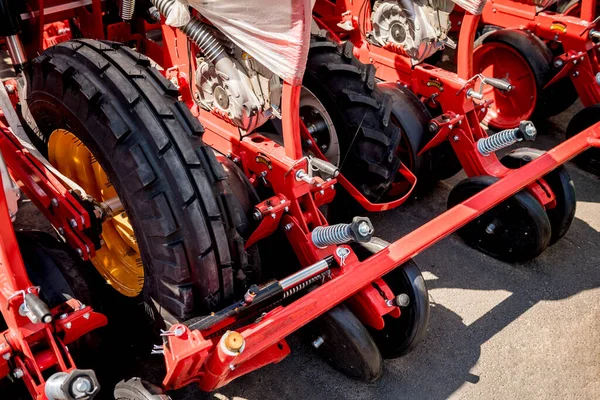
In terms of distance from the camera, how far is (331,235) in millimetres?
2430

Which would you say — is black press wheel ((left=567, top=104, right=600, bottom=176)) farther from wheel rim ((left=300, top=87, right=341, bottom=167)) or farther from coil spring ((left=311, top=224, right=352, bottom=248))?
coil spring ((left=311, top=224, right=352, bottom=248))

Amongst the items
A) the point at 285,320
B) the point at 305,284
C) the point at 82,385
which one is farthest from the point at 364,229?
the point at 82,385

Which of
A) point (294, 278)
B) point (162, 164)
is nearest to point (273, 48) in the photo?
point (162, 164)

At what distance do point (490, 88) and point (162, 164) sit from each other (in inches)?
131

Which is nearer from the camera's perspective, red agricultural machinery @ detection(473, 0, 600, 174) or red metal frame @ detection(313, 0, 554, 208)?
red metal frame @ detection(313, 0, 554, 208)

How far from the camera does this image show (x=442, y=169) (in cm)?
386

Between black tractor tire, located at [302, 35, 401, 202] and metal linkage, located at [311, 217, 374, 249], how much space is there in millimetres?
679

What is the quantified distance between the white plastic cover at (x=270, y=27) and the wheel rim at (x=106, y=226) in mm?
808

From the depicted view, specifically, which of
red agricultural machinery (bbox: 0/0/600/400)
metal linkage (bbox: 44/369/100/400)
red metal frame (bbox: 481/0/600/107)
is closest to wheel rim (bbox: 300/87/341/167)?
red agricultural machinery (bbox: 0/0/600/400)

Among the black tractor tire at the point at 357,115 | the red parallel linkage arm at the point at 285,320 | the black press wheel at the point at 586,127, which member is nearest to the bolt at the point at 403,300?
the red parallel linkage arm at the point at 285,320

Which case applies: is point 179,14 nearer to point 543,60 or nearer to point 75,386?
point 75,386

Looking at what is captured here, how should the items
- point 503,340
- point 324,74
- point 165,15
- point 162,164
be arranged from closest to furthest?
point 162,164 → point 165,15 → point 503,340 → point 324,74

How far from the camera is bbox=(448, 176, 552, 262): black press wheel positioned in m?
3.13

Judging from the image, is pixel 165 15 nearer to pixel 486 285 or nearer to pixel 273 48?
pixel 273 48
